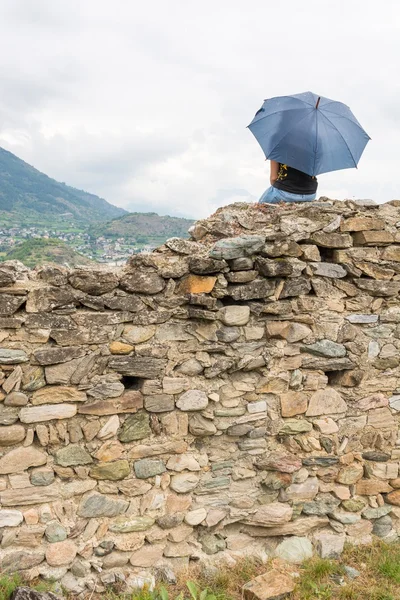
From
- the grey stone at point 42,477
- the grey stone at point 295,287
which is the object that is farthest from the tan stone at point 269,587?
the grey stone at point 295,287

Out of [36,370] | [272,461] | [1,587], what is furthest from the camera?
[272,461]

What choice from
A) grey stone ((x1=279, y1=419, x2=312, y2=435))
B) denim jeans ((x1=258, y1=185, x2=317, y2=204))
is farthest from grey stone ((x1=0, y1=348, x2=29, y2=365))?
denim jeans ((x1=258, y1=185, x2=317, y2=204))

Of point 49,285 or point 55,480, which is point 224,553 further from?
point 49,285

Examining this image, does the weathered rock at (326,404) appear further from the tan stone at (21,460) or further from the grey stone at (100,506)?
the tan stone at (21,460)

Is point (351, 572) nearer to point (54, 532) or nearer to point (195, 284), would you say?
point (54, 532)

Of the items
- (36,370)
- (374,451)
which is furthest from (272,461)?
(36,370)

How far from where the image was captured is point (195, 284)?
4.15 m

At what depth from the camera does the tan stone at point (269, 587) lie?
3.69 m

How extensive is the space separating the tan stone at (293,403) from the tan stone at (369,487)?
1.11 meters

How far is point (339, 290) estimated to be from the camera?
4.64 m

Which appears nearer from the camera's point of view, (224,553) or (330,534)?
(224,553)

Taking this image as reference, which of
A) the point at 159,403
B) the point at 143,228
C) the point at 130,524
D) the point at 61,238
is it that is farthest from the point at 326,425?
the point at 143,228

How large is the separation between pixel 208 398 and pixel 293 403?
37.0 inches

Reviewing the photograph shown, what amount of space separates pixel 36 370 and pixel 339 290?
3.12 m
